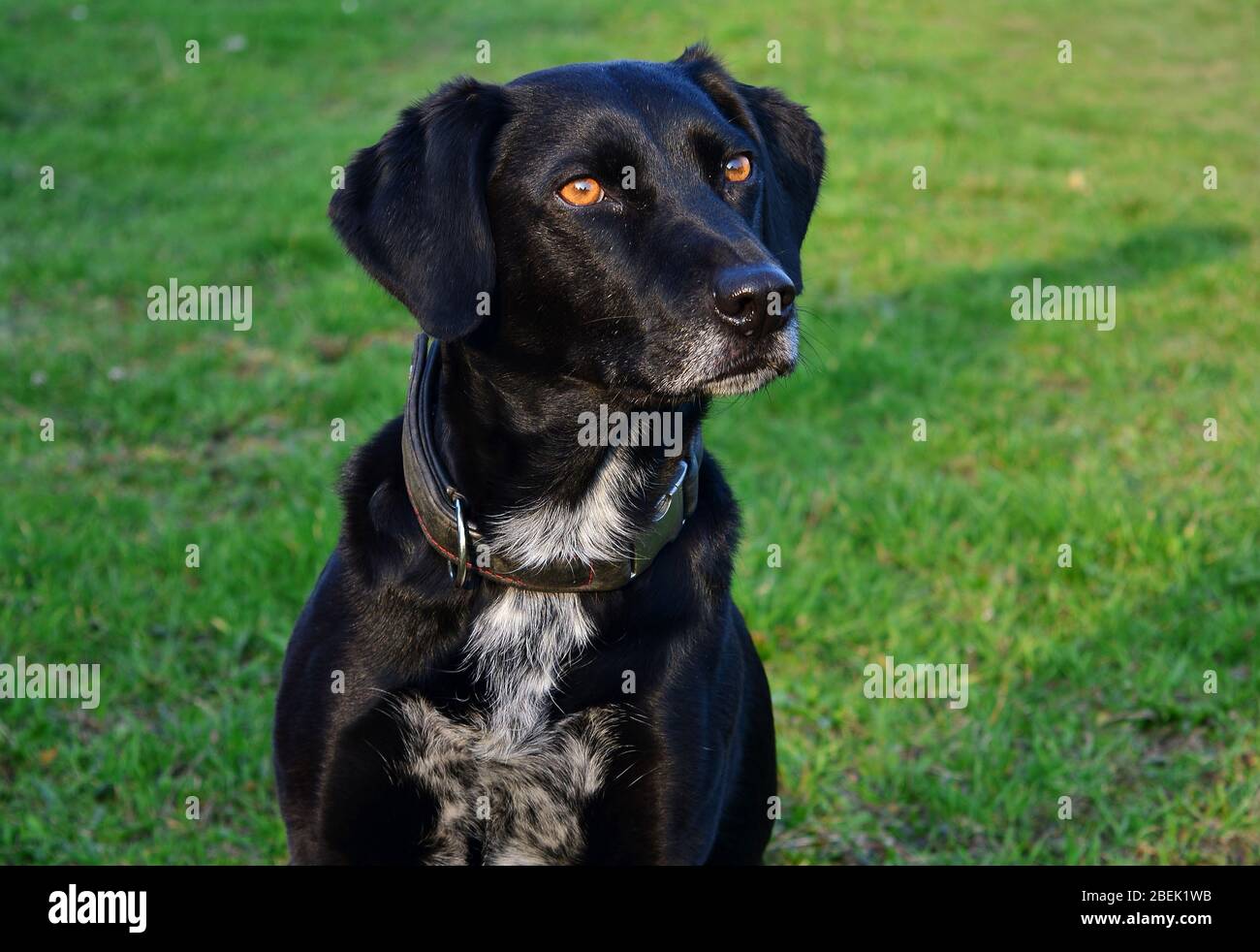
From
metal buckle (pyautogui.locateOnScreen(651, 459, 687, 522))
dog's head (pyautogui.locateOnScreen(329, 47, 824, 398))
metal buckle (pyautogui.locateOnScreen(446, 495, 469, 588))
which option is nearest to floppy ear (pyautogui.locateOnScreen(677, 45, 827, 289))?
dog's head (pyautogui.locateOnScreen(329, 47, 824, 398))

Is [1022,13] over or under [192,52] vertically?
over

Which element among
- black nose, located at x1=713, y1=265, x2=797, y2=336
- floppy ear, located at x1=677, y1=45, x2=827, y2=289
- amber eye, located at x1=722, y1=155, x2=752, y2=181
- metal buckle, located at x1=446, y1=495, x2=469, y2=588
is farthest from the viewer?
floppy ear, located at x1=677, y1=45, x2=827, y2=289

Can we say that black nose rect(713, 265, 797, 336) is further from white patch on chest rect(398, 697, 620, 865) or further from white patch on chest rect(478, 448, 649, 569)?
white patch on chest rect(398, 697, 620, 865)

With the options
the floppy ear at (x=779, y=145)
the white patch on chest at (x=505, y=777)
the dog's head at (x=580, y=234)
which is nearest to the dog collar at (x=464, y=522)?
the dog's head at (x=580, y=234)

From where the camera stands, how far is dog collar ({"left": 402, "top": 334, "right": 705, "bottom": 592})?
2623 millimetres

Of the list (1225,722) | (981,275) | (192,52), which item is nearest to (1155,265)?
(981,275)

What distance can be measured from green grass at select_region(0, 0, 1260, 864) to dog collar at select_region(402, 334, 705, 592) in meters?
1.22

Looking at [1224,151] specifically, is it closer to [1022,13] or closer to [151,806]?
[1022,13]

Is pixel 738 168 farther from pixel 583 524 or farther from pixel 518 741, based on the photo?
pixel 518 741

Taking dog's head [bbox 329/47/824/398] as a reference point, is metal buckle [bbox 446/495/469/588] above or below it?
below

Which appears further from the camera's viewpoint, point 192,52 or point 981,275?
point 192,52

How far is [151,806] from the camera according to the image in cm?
346

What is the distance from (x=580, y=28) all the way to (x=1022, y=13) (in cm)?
568
